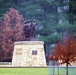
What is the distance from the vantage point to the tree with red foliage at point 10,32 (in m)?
39.0

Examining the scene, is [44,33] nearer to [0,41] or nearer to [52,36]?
[52,36]

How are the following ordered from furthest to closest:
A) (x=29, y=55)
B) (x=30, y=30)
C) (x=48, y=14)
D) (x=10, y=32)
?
1. (x=48, y=14)
2. (x=10, y=32)
3. (x=30, y=30)
4. (x=29, y=55)

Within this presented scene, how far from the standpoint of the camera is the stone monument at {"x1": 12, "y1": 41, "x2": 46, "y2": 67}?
3197 centimetres

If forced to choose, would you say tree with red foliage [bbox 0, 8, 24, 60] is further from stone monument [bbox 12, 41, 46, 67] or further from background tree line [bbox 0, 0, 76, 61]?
stone monument [bbox 12, 41, 46, 67]

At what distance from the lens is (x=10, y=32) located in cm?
3972

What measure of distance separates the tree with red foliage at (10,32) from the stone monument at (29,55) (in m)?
6.55

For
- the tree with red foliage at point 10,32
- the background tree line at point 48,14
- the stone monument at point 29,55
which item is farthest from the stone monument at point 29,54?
the background tree line at point 48,14

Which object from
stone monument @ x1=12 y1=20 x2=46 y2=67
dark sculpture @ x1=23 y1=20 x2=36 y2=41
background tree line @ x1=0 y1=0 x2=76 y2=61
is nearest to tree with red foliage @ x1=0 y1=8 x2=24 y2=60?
background tree line @ x1=0 y1=0 x2=76 y2=61

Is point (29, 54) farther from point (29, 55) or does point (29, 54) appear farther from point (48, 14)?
point (48, 14)

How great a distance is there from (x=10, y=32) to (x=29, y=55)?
8164 mm

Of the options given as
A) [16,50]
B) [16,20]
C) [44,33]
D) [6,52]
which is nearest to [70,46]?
[16,50]

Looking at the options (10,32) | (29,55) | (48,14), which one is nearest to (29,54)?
(29,55)

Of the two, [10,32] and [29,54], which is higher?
[10,32]

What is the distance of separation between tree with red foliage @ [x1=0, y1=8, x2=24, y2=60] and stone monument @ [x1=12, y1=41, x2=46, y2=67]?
6.55m
